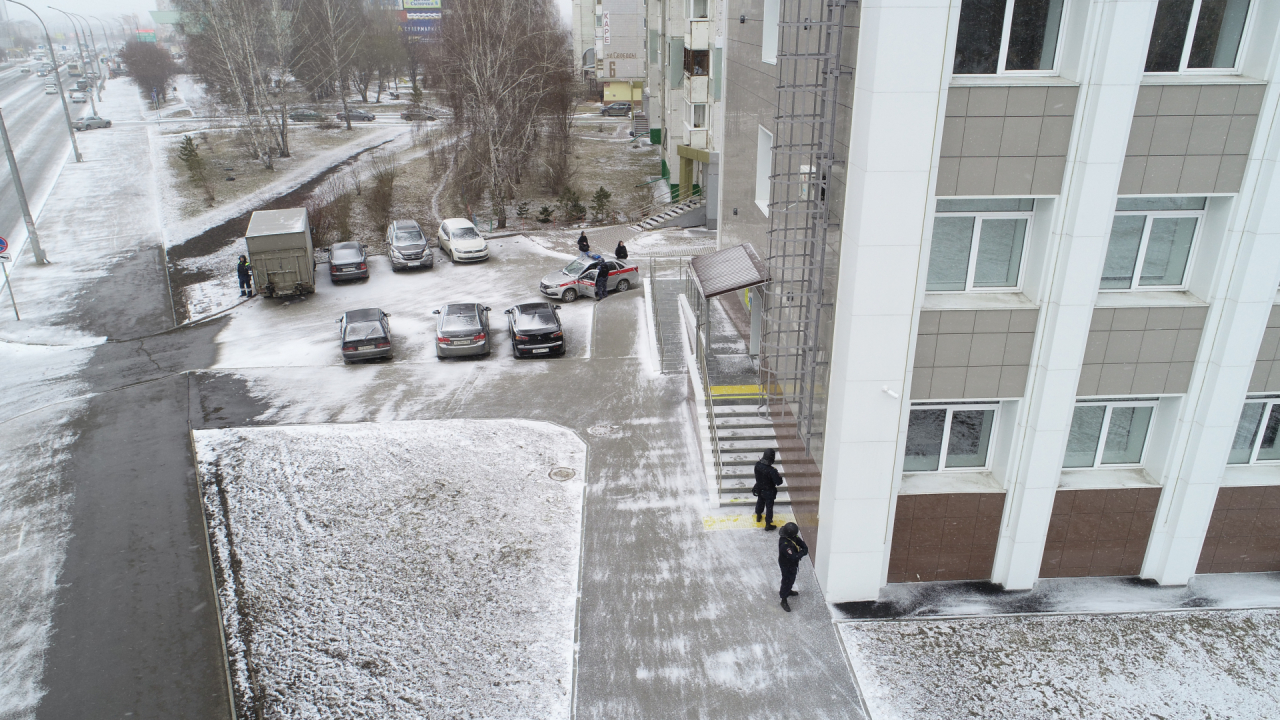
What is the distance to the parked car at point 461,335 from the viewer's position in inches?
762

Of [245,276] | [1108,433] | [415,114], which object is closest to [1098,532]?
[1108,433]

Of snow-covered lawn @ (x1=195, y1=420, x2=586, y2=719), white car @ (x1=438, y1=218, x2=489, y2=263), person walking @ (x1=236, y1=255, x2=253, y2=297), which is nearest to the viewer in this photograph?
snow-covered lawn @ (x1=195, y1=420, x2=586, y2=719)

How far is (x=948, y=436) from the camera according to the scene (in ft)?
33.7

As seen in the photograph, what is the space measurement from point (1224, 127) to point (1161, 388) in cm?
322

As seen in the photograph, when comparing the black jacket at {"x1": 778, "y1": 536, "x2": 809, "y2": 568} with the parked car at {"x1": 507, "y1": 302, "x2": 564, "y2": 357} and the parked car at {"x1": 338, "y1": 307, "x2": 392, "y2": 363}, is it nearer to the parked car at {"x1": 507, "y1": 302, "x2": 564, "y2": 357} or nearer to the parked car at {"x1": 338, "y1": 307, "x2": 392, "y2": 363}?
the parked car at {"x1": 507, "y1": 302, "x2": 564, "y2": 357}

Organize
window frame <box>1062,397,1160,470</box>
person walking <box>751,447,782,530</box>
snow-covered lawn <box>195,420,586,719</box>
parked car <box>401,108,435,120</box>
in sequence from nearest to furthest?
snow-covered lawn <box>195,420,586,719</box>
window frame <box>1062,397,1160,470</box>
person walking <box>751,447,782,530</box>
parked car <box>401,108,435,120</box>

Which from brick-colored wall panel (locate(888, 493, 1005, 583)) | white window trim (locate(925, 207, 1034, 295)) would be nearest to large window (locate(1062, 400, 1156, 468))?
brick-colored wall panel (locate(888, 493, 1005, 583))

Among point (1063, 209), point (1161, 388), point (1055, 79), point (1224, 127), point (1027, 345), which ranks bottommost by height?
point (1161, 388)

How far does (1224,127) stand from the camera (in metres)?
8.45

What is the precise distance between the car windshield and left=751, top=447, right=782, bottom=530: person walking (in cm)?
1139

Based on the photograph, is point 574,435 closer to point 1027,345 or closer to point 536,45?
point 1027,345

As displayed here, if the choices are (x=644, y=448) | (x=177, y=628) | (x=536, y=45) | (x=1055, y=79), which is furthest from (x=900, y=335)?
(x=536, y=45)

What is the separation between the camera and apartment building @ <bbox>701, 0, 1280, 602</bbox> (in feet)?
27.2

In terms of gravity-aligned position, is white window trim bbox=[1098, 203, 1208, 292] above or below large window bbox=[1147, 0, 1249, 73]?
below
